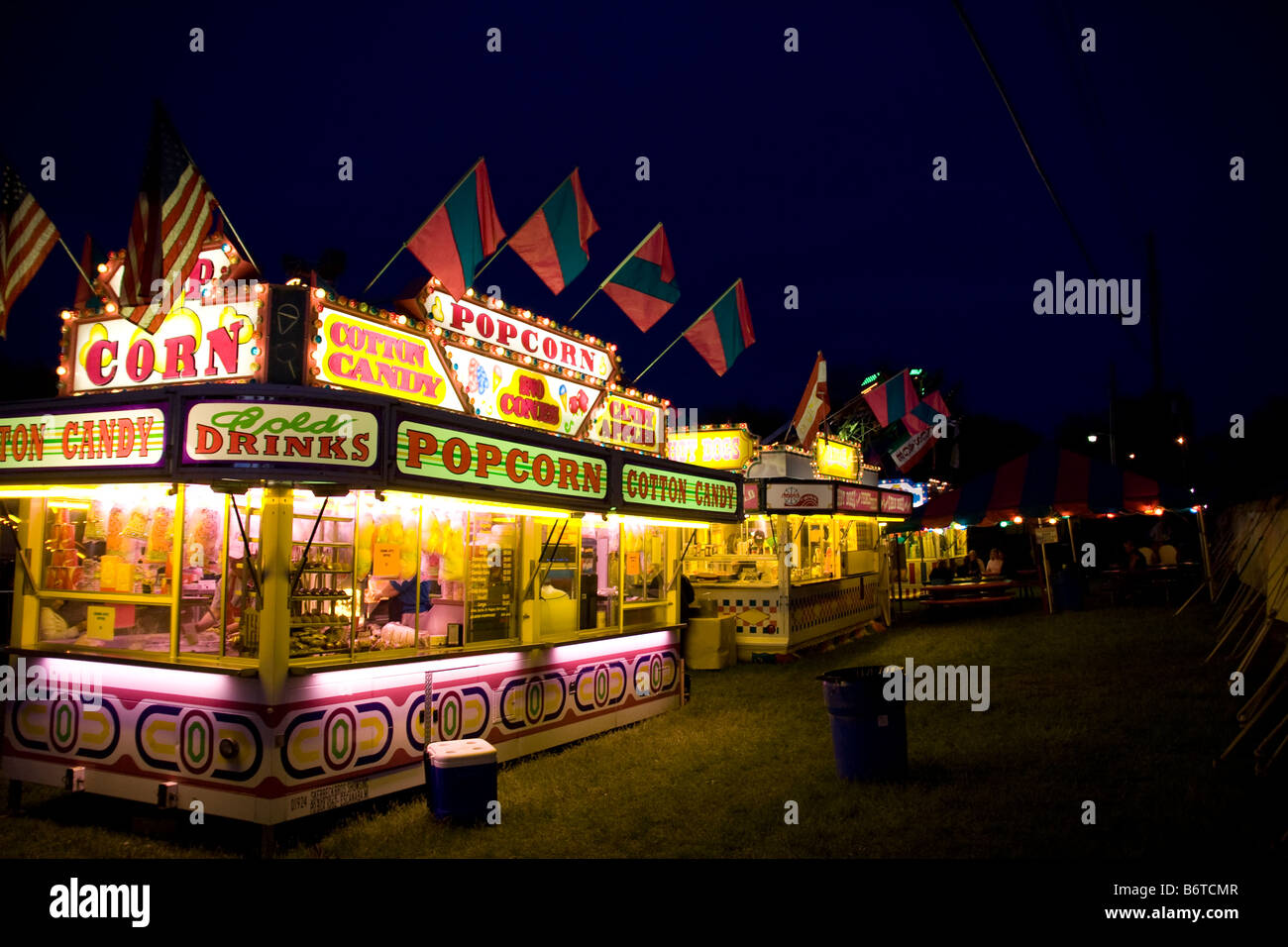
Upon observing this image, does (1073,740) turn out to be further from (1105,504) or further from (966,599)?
(966,599)

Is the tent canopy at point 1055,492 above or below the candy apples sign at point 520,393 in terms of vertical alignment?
below

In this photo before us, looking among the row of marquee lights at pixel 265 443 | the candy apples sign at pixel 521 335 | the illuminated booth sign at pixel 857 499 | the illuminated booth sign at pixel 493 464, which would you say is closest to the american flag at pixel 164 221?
the row of marquee lights at pixel 265 443

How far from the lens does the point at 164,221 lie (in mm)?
7113

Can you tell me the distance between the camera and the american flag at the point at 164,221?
7113mm

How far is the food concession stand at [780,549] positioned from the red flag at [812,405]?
124cm

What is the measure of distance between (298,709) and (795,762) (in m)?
5.00

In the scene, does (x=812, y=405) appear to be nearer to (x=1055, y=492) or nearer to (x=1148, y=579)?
(x=1055, y=492)

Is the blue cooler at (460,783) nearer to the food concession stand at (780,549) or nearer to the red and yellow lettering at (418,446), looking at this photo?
the red and yellow lettering at (418,446)

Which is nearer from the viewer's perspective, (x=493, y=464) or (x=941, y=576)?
(x=493, y=464)

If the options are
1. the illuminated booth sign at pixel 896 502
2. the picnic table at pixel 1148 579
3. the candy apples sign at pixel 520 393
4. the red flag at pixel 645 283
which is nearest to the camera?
the candy apples sign at pixel 520 393

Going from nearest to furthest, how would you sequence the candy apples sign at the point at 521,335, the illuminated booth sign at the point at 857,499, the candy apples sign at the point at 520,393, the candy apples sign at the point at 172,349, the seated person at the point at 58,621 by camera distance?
the candy apples sign at the point at 172,349
the seated person at the point at 58,621
the candy apples sign at the point at 521,335
the candy apples sign at the point at 520,393
the illuminated booth sign at the point at 857,499

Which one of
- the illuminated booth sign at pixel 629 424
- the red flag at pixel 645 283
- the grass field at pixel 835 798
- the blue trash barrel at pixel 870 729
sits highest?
the red flag at pixel 645 283

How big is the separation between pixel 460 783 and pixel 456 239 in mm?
5262

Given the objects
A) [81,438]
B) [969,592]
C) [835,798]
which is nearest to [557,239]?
[81,438]
